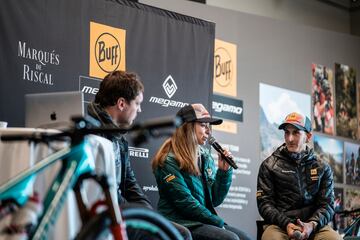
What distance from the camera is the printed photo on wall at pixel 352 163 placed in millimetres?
7258

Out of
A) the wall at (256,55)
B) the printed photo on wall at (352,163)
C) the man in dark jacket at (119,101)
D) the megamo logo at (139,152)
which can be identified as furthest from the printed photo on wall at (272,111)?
the man in dark jacket at (119,101)

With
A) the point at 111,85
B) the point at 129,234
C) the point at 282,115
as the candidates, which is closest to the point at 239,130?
the point at 282,115

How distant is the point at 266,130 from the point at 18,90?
10.1 ft

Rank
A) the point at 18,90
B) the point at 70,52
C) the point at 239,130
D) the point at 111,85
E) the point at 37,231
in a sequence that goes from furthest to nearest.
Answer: the point at 239,130, the point at 70,52, the point at 18,90, the point at 111,85, the point at 37,231

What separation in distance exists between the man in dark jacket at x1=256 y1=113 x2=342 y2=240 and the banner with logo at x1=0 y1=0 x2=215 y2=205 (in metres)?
0.85

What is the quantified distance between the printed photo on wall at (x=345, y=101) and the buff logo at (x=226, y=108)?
64.2 inches

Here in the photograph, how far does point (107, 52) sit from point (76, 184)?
9.60 ft

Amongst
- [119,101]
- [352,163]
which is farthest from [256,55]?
[119,101]

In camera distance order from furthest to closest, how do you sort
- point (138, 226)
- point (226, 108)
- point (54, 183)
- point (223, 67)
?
point (223, 67) < point (226, 108) < point (138, 226) < point (54, 183)

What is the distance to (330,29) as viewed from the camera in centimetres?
802

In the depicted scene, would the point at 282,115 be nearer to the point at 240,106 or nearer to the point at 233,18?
the point at 240,106

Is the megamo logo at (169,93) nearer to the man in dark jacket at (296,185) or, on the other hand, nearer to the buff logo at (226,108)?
the man in dark jacket at (296,185)

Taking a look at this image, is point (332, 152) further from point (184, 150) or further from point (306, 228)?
point (184, 150)

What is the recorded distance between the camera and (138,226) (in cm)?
186
